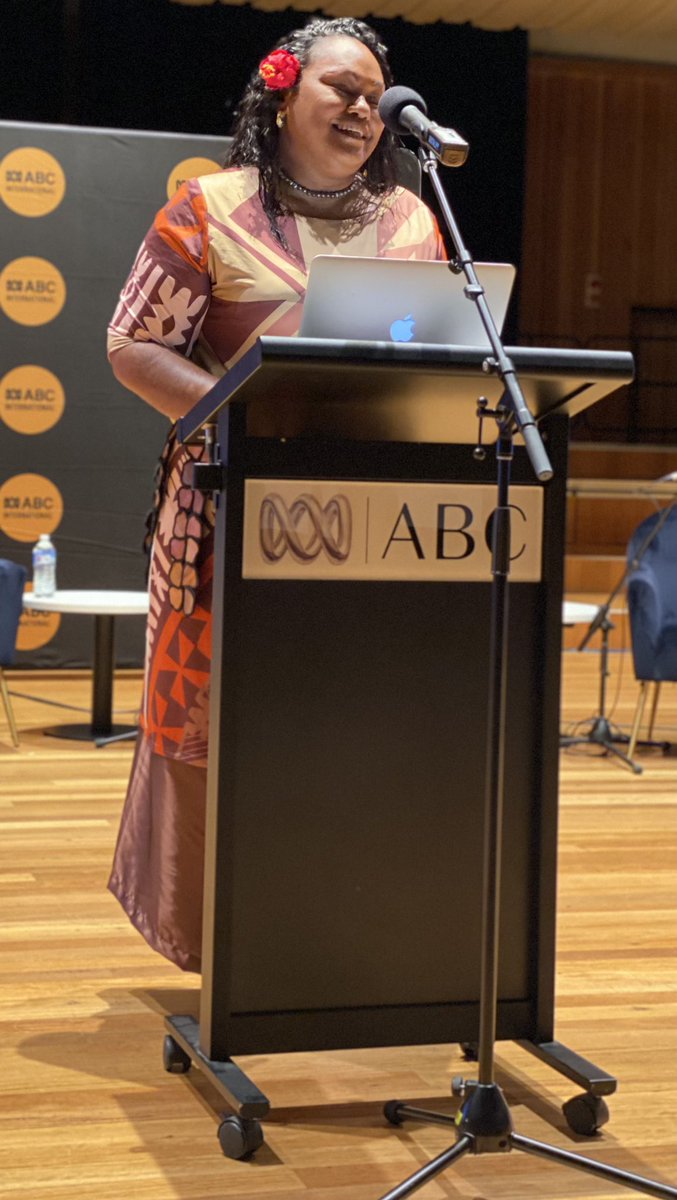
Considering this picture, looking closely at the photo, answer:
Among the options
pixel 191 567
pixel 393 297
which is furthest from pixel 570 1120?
pixel 393 297

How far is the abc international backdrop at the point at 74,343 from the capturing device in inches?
274

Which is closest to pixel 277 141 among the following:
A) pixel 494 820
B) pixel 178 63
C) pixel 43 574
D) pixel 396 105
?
pixel 396 105

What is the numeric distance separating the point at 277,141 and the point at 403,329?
0.55 m

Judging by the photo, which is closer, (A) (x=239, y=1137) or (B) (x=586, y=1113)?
(A) (x=239, y=1137)

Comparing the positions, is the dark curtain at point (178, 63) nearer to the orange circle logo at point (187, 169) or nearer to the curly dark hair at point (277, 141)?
the orange circle logo at point (187, 169)

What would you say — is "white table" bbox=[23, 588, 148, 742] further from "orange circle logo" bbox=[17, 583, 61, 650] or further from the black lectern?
the black lectern

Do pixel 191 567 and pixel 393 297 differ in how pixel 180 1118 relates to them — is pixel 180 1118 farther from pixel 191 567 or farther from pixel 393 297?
pixel 393 297

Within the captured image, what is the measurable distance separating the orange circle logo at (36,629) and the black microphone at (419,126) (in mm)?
5538

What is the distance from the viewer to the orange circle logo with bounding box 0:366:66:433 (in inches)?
275

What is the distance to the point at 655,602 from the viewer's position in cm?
543

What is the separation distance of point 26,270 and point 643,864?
4326mm

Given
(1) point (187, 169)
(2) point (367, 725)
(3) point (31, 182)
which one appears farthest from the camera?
(1) point (187, 169)

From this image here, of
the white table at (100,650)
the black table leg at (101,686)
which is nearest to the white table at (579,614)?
the white table at (100,650)

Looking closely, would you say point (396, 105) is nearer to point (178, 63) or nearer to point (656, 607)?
point (656, 607)
